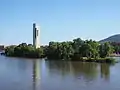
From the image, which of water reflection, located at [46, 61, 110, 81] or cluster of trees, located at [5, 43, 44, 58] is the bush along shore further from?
water reflection, located at [46, 61, 110, 81]

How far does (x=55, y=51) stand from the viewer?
191 feet

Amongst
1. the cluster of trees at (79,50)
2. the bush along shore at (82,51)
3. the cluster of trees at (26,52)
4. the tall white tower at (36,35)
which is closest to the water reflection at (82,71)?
the bush along shore at (82,51)

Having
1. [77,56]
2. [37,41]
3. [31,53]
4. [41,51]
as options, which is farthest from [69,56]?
[37,41]

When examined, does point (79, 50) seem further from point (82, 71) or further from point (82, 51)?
point (82, 71)

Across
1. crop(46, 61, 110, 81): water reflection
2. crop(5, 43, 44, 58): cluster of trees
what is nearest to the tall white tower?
crop(5, 43, 44, 58): cluster of trees

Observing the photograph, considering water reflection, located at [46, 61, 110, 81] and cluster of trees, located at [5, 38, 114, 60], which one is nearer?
water reflection, located at [46, 61, 110, 81]

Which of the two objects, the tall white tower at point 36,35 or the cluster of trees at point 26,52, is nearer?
the cluster of trees at point 26,52

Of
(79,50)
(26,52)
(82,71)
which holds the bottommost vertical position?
(82,71)

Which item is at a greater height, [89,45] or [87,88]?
[89,45]

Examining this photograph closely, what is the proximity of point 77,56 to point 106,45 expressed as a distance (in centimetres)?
563

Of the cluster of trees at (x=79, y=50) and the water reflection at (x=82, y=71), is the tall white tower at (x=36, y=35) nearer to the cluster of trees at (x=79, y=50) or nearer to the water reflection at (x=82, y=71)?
the cluster of trees at (x=79, y=50)

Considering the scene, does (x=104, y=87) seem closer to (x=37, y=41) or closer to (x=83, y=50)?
(x=83, y=50)

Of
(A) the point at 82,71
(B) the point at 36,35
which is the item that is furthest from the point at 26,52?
(A) the point at 82,71

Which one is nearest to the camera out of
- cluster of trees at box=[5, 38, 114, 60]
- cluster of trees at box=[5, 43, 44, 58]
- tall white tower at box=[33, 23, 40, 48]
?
cluster of trees at box=[5, 38, 114, 60]
